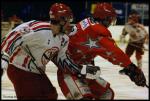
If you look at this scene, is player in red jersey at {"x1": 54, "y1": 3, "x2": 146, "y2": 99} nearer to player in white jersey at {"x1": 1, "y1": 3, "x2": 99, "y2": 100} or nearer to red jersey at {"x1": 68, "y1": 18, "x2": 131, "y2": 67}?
red jersey at {"x1": 68, "y1": 18, "x2": 131, "y2": 67}

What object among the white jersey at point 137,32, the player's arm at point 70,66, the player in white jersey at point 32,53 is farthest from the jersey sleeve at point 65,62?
the white jersey at point 137,32

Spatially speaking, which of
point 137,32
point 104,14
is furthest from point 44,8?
point 104,14

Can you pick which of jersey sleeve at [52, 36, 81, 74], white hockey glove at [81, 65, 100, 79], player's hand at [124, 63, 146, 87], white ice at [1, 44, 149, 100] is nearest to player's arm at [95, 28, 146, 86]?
player's hand at [124, 63, 146, 87]

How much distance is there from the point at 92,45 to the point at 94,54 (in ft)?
0.41

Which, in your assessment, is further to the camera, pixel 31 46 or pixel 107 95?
pixel 107 95

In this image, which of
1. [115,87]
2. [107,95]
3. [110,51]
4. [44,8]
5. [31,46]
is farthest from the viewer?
[44,8]

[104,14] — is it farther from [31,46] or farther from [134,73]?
[31,46]

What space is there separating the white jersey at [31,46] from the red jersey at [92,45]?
1.28 ft

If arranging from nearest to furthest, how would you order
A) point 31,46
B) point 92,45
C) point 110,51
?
point 31,46 < point 110,51 < point 92,45

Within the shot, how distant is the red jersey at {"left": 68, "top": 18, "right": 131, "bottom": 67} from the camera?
213 inches

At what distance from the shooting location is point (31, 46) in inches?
203

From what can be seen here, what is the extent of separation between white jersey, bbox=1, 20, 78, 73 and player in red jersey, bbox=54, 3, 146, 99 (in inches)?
15.3

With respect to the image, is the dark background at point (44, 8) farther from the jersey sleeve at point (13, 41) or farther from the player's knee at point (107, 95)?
the jersey sleeve at point (13, 41)

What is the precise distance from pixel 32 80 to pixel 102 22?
1.02 metres
